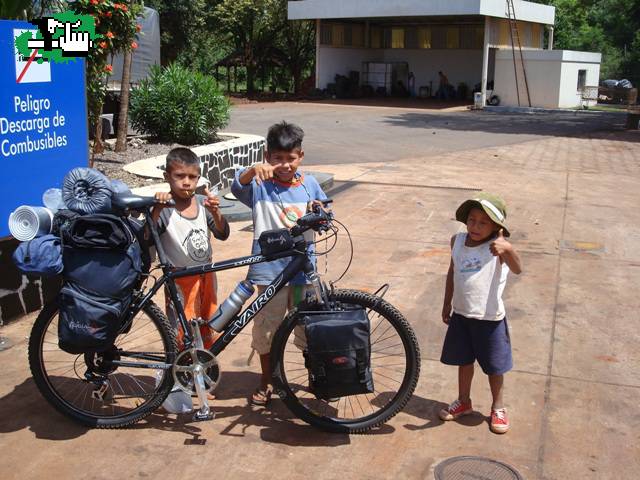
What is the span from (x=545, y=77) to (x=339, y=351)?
2768cm

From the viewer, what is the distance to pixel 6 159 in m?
5.20

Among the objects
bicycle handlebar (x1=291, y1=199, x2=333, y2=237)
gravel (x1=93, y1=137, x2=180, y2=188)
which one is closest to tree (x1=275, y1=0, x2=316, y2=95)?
gravel (x1=93, y1=137, x2=180, y2=188)

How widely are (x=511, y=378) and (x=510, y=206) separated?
542 cm

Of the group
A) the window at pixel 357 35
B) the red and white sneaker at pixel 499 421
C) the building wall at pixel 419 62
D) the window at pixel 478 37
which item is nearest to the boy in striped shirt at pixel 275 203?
the red and white sneaker at pixel 499 421

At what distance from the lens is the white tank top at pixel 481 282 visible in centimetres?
379

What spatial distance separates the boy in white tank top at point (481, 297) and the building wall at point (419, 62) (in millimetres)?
30281

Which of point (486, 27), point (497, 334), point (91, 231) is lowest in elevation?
point (497, 334)

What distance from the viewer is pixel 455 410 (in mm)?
4016

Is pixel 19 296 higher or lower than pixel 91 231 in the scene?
lower

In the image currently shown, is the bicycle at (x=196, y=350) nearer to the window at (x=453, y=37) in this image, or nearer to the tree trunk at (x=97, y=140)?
the tree trunk at (x=97, y=140)

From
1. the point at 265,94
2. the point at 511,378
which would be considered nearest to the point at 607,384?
the point at 511,378

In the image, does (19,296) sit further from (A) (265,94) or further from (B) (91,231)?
(A) (265,94)

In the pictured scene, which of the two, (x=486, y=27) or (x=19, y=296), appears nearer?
(x=19, y=296)

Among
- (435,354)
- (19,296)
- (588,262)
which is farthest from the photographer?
(588,262)
